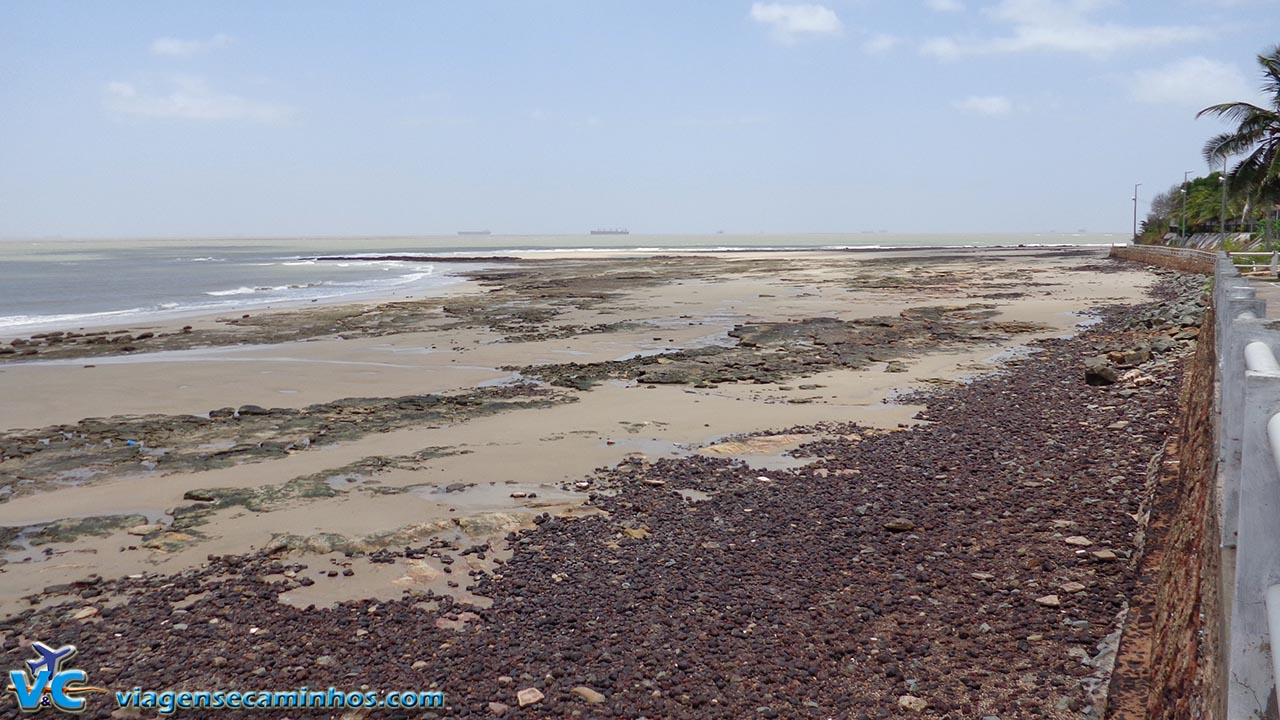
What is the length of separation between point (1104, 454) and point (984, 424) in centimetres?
199

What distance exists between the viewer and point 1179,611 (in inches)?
154

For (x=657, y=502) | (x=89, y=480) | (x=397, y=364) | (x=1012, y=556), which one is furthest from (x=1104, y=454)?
(x=397, y=364)

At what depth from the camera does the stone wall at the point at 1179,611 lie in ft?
9.84

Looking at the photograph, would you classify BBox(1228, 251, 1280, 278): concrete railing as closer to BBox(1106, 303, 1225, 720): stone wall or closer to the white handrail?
BBox(1106, 303, 1225, 720): stone wall

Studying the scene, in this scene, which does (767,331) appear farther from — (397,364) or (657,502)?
(657,502)

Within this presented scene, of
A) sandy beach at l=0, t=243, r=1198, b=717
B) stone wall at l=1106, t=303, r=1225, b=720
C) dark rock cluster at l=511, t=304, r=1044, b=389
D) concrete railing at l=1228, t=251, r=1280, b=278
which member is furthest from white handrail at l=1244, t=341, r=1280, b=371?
concrete railing at l=1228, t=251, r=1280, b=278

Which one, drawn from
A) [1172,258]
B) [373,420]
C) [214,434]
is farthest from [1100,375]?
[1172,258]

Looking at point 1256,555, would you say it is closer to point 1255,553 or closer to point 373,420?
point 1255,553

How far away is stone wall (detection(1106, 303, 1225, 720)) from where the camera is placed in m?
3.00

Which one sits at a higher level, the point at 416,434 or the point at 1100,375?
the point at 1100,375

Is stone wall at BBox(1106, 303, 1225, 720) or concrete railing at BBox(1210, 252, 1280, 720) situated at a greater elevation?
concrete railing at BBox(1210, 252, 1280, 720)
